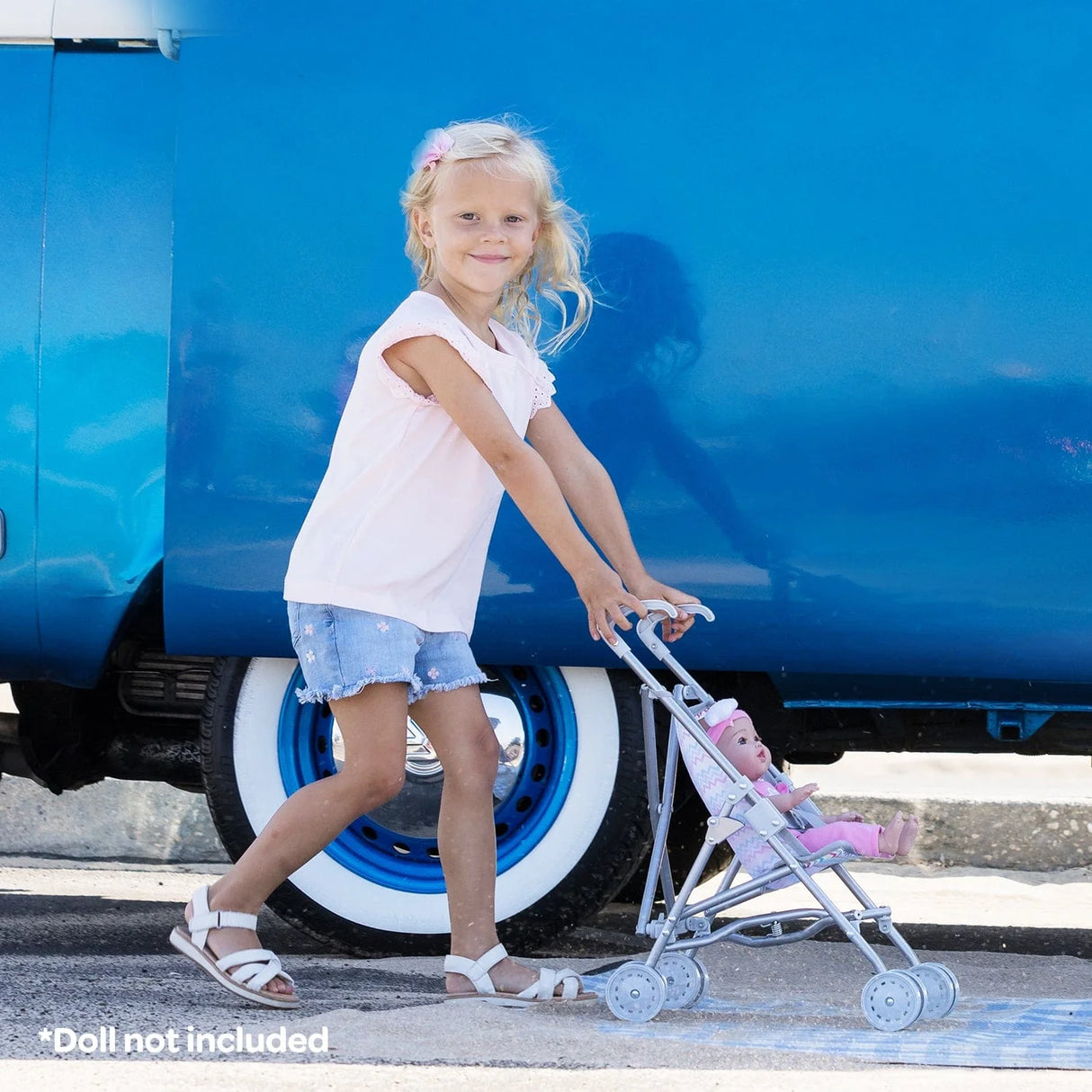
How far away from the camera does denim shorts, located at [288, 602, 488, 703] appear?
2.63 meters

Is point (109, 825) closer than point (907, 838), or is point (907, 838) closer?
point (907, 838)

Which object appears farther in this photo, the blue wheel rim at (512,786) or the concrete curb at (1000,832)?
the concrete curb at (1000,832)

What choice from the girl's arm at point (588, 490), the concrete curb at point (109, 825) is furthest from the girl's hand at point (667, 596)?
the concrete curb at point (109, 825)

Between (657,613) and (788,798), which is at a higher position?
(657,613)

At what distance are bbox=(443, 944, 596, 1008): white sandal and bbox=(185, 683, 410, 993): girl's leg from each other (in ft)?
0.98

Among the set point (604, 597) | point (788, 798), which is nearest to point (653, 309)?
point (604, 597)

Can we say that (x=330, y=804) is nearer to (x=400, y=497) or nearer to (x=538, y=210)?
(x=400, y=497)

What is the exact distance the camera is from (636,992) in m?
2.58

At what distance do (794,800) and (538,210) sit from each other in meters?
1.09

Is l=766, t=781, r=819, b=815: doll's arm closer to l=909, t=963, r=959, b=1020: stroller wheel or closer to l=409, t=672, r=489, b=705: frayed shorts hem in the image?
l=909, t=963, r=959, b=1020: stroller wheel

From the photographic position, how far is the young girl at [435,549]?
263 centimetres

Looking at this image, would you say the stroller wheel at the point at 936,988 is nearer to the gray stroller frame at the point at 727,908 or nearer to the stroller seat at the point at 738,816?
the gray stroller frame at the point at 727,908

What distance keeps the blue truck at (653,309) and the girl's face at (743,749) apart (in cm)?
37

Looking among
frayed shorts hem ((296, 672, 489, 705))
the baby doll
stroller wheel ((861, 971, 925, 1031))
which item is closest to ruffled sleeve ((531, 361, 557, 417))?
frayed shorts hem ((296, 672, 489, 705))
